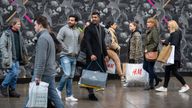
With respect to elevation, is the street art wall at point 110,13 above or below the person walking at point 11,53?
above

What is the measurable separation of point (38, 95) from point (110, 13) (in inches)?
293

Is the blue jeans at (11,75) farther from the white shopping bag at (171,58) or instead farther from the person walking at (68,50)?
the white shopping bag at (171,58)

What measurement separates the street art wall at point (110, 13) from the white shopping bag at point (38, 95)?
6.21 metres

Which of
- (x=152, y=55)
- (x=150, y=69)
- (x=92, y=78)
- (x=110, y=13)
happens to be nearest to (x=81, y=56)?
(x=92, y=78)

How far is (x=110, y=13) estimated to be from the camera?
14.6 meters

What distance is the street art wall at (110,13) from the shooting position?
44.9 feet

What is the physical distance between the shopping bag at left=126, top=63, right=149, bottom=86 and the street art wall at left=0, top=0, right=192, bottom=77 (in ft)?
6.20

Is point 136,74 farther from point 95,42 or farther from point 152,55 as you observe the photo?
point 95,42

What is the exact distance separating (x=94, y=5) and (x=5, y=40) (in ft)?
14.8

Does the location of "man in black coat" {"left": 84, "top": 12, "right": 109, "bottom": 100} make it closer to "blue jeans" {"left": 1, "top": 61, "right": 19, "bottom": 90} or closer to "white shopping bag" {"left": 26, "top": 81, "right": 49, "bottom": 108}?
"blue jeans" {"left": 1, "top": 61, "right": 19, "bottom": 90}

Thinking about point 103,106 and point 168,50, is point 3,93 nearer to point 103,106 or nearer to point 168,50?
point 103,106

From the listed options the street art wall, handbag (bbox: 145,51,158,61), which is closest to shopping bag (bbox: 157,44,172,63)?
handbag (bbox: 145,51,158,61)

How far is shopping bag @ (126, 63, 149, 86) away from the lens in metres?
12.9

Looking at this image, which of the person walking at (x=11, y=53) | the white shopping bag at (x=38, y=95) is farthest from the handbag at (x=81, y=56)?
the white shopping bag at (x=38, y=95)
